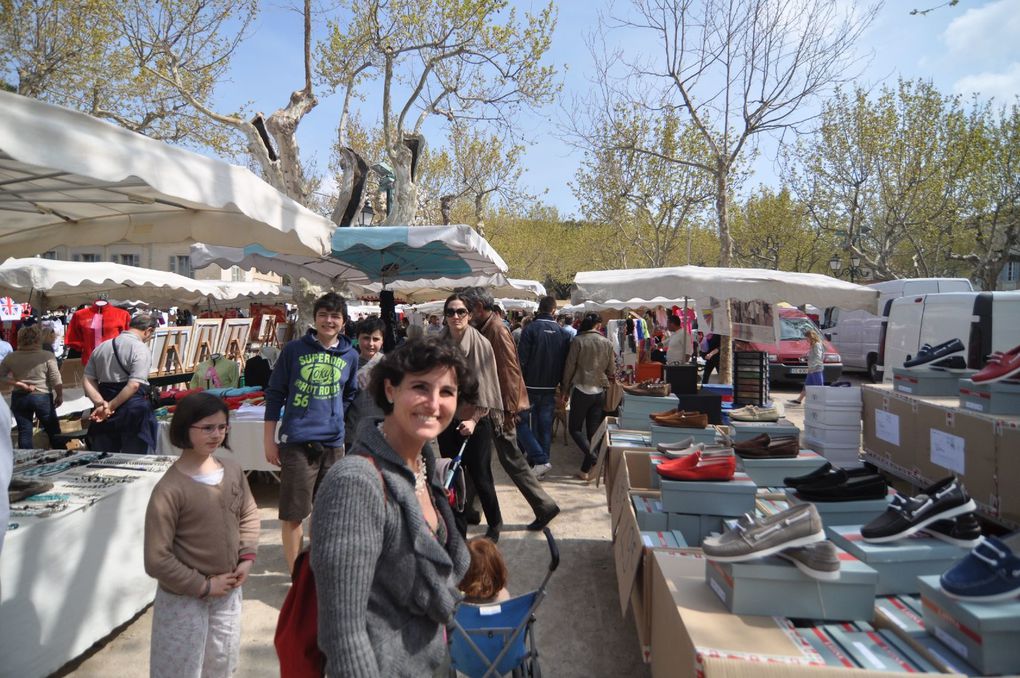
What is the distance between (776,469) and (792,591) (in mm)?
1647

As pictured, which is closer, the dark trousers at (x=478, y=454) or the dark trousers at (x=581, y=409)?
the dark trousers at (x=478, y=454)

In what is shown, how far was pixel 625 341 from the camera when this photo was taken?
16.4 metres

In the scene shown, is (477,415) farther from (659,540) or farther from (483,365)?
(659,540)

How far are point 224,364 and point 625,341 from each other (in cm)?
1161

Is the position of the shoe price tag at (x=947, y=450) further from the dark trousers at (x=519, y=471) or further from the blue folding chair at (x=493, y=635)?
the dark trousers at (x=519, y=471)

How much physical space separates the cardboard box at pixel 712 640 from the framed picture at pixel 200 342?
48.5ft

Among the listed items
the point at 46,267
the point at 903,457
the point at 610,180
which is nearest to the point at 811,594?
the point at 903,457

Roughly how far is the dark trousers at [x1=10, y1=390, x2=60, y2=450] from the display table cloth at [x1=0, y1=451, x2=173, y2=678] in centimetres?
360

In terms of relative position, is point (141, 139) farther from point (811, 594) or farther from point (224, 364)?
point (224, 364)

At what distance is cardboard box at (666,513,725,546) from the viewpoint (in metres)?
2.99

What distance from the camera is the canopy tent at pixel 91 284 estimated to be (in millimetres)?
9961

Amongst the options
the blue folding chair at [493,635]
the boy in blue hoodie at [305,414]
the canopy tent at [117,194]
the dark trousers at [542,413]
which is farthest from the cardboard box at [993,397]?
the dark trousers at [542,413]

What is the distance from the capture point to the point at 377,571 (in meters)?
1.33

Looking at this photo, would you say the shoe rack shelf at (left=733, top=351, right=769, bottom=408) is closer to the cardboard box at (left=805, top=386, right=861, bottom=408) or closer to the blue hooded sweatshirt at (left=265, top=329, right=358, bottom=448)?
the cardboard box at (left=805, top=386, right=861, bottom=408)
